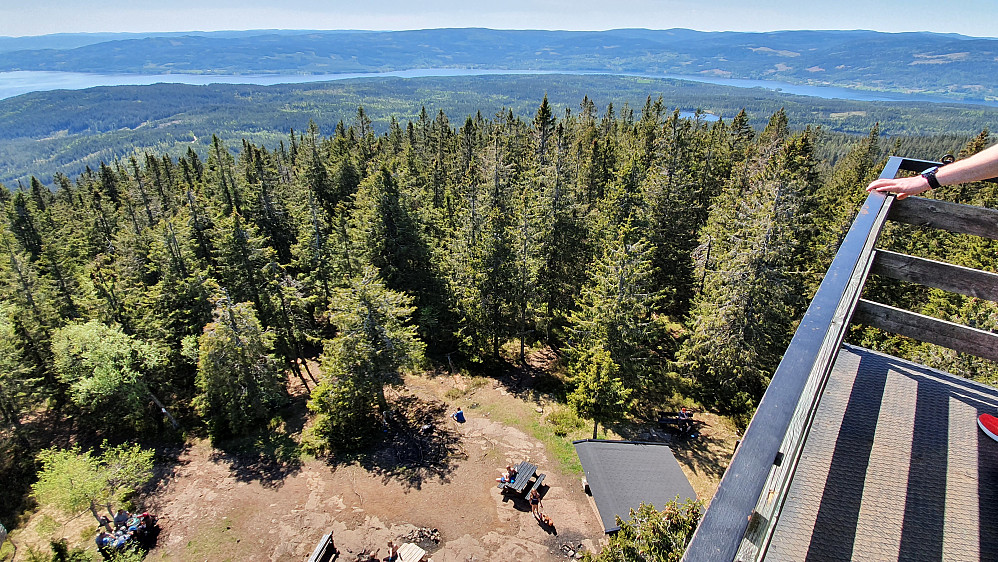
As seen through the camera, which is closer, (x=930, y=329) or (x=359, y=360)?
(x=930, y=329)

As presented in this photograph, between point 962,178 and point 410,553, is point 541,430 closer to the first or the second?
point 410,553

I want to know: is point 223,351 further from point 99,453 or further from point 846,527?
point 846,527

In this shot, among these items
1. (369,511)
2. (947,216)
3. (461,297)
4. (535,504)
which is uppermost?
(947,216)

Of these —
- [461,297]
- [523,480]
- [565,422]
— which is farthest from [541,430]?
[461,297]

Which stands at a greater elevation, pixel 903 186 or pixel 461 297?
pixel 903 186

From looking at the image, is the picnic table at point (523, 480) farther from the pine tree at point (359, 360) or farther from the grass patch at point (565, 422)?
the pine tree at point (359, 360)

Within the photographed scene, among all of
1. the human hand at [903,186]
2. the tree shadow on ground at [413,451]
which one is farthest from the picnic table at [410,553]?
the human hand at [903,186]
